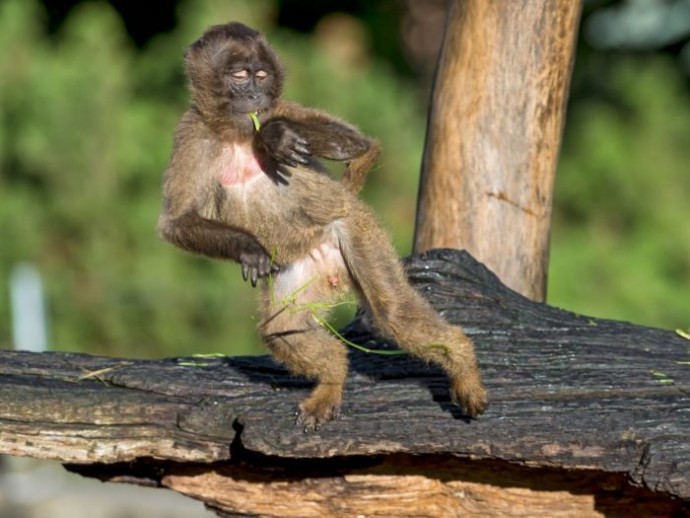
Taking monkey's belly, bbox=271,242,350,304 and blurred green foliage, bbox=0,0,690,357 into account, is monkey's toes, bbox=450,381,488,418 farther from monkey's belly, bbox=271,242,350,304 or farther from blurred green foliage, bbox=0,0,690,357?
blurred green foliage, bbox=0,0,690,357

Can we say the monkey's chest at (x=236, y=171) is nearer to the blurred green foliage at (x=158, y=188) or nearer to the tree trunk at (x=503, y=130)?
the tree trunk at (x=503, y=130)

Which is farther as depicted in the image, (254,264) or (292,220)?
(292,220)

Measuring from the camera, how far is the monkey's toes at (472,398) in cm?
626

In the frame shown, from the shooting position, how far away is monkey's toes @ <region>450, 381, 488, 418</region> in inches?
246

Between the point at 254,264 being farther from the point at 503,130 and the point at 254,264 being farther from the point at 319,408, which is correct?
the point at 503,130

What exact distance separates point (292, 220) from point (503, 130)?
82.5 inches

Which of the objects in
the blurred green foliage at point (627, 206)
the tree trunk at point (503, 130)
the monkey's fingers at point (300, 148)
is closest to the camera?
the monkey's fingers at point (300, 148)

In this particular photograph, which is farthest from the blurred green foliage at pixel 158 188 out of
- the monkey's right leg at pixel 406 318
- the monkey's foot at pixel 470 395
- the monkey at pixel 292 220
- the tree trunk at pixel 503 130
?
the monkey's foot at pixel 470 395

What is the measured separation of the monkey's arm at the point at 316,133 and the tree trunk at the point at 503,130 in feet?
5.23

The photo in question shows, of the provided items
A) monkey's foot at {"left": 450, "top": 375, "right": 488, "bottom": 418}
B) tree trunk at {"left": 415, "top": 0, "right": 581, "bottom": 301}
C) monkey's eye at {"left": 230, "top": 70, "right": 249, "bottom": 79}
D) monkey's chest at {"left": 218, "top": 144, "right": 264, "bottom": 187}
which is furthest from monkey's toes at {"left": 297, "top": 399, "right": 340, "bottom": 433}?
tree trunk at {"left": 415, "top": 0, "right": 581, "bottom": 301}

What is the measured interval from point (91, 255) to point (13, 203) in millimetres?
962

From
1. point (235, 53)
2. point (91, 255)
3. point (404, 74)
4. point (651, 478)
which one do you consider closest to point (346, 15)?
point (404, 74)

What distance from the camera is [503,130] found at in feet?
26.5

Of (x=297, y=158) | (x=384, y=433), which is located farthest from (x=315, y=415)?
(x=297, y=158)
